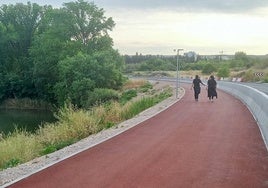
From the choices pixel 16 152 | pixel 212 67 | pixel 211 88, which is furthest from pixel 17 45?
pixel 16 152

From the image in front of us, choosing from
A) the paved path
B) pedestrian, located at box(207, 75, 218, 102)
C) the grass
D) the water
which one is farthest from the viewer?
the water

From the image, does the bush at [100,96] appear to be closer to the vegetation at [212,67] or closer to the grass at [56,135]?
the grass at [56,135]

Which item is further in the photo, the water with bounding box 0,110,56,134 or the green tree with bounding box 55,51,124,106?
the green tree with bounding box 55,51,124,106

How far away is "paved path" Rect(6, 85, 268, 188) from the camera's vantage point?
962cm

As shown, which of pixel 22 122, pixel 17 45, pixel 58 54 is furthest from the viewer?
pixel 17 45

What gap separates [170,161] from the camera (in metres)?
11.5

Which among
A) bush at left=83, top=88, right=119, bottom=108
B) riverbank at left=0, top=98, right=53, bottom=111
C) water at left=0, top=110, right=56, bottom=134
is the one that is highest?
bush at left=83, top=88, right=119, bottom=108

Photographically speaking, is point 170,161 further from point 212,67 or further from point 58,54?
point 212,67

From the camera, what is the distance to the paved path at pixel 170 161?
31.6 feet

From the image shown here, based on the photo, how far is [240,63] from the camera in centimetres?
12812

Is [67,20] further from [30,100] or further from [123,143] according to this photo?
[123,143]

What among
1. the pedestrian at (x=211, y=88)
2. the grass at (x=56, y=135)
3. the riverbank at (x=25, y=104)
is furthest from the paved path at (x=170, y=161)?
the riverbank at (x=25, y=104)

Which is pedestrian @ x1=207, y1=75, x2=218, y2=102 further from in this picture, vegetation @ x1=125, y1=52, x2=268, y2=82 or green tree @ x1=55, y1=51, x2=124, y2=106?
vegetation @ x1=125, y1=52, x2=268, y2=82

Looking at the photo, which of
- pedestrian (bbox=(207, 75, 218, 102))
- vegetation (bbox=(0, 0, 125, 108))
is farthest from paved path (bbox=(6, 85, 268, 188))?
vegetation (bbox=(0, 0, 125, 108))
